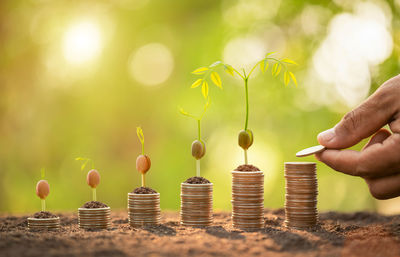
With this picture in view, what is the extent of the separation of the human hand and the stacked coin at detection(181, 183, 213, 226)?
3.24 feet

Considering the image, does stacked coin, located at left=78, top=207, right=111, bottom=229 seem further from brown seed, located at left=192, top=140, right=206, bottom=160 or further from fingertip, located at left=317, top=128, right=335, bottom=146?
fingertip, located at left=317, top=128, right=335, bottom=146

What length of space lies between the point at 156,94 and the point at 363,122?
937 centimetres

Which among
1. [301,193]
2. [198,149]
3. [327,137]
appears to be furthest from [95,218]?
[327,137]

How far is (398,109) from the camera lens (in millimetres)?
3312

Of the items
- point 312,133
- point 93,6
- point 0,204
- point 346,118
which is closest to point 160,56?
point 93,6

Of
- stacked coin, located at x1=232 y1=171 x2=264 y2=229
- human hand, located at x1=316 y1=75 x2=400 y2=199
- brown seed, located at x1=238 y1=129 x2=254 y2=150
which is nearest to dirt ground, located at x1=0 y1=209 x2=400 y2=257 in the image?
stacked coin, located at x1=232 y1=171 x2=264 y2=229

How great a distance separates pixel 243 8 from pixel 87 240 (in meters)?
9.55

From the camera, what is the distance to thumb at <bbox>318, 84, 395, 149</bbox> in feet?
10.9

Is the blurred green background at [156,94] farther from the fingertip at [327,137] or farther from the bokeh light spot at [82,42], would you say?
the fingertip at [327,137]

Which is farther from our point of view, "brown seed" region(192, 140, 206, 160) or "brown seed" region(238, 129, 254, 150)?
"brown seed" region(192, 140, 206, 160)

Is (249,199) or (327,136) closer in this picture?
(249,199)

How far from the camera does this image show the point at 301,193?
3.34m

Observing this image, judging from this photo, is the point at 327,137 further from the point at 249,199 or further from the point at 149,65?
the point at 149,65

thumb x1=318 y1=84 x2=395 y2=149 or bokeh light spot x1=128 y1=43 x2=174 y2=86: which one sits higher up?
bokeh light spot x1=128 y1=43 x2=174 y2=86
